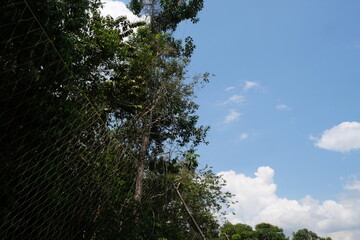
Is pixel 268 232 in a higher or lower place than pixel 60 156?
higher

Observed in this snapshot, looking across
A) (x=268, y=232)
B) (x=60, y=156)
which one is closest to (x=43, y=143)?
(x=60, y=156)

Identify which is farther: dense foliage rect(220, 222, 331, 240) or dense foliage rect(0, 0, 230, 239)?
dense foliage rect(220, 222, 331, 240)

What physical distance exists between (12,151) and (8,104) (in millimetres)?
322

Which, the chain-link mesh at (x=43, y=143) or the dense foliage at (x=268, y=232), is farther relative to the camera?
the dense foliage at (x=268, y=232)

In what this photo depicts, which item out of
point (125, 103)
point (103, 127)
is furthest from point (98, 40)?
point (103, 127)

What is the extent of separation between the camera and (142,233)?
3186 millimetres

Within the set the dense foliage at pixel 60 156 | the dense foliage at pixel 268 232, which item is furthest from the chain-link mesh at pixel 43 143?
the dense foliage at pixel 268 232

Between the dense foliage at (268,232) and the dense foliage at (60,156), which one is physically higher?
the dense foliage at (268,232)

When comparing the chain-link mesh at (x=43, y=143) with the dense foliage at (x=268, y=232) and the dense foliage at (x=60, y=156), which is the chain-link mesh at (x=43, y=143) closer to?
the dense foliage at (x=60, y=156)

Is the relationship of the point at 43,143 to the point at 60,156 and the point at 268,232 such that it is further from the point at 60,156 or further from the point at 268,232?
the point at 268,232

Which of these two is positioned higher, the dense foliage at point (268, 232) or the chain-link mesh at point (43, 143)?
the dense foliage at point (268, 232)

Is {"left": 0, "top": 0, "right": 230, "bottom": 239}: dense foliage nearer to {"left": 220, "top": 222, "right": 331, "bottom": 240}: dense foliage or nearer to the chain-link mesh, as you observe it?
the chain-link mesh

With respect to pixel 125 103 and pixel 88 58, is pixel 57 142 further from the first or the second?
pixel 125 103

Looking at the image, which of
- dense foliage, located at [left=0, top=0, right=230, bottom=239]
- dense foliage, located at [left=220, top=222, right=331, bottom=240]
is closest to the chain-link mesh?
dense foliage, located at [left=0, top=0, right=230, bottom=239]
